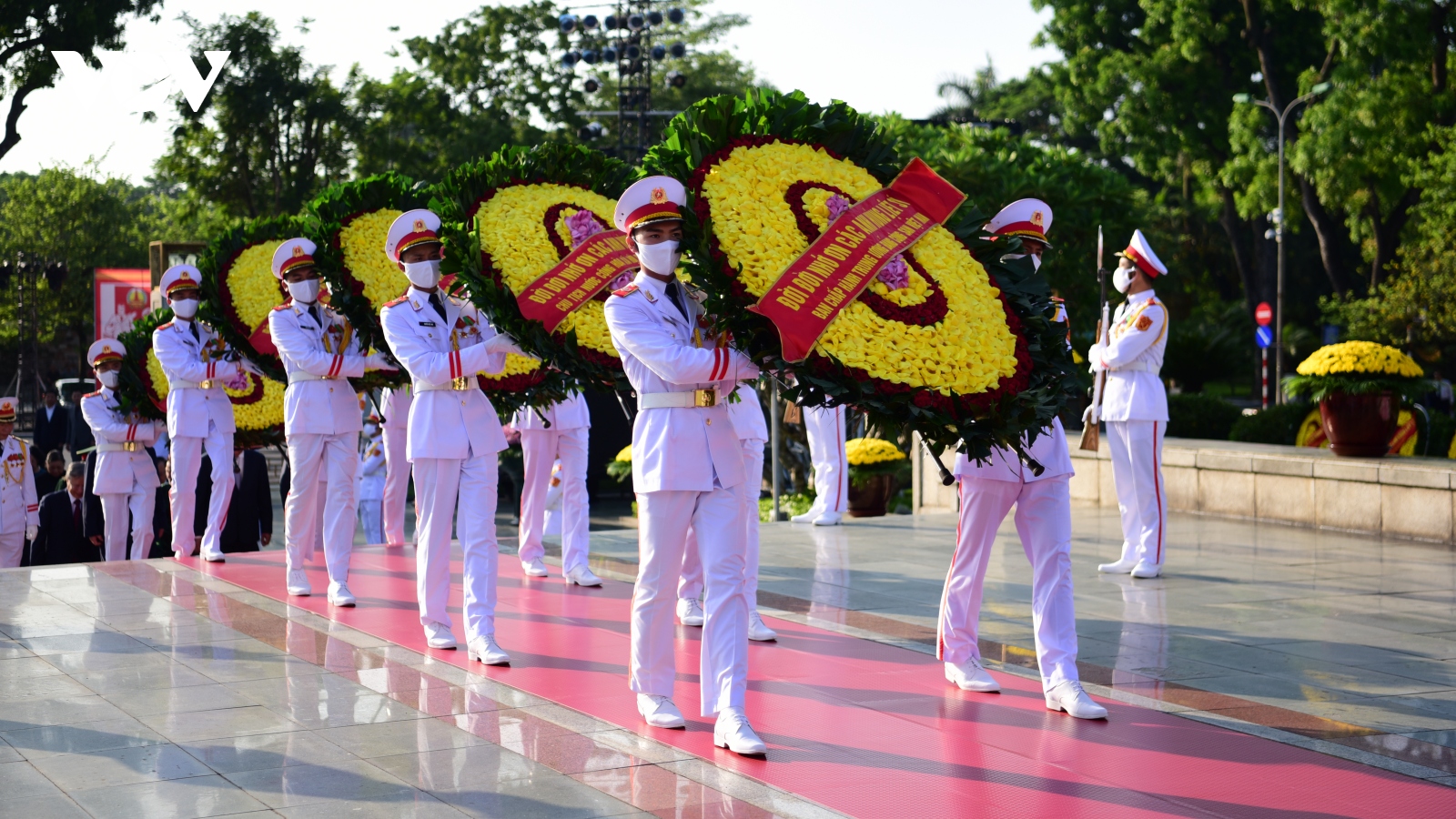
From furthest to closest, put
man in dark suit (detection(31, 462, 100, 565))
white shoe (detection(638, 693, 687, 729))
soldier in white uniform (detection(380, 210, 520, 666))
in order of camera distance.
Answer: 1. man in dark suit (detection(31, 462, 100, 565))
2. soldier in white uniform (detection(380, 210, 520, 666))
3. white shoe (detection(638, 693, 687, 729))

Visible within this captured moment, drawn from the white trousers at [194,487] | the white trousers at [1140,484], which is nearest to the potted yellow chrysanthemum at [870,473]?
the white trousers at [1140,484]

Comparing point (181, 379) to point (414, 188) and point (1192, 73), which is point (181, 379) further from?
point (1192, 73)

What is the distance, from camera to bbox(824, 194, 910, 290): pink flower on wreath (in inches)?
219

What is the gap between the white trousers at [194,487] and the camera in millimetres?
11039

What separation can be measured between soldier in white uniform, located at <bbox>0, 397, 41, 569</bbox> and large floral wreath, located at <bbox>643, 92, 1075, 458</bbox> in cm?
908

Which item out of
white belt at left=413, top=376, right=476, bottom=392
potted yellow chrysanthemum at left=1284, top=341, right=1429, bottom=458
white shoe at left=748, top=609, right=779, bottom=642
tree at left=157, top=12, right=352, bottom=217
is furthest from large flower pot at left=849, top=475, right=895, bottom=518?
tree at left=157, top=12, right=352, bottom=217

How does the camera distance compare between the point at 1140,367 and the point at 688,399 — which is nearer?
the point at 688,399

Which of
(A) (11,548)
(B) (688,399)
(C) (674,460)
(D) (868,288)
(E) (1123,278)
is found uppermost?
(E) (1123,278)

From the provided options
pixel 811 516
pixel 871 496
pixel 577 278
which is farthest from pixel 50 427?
pixel 577 278

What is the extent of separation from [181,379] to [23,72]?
1927 centimetres

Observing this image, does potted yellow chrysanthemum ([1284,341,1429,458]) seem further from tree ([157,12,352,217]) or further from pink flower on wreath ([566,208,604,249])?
tree ([157,12,352,217])

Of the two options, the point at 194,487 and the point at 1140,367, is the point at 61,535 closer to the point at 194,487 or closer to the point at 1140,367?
the point at 194,487

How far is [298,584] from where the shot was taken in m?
9.33

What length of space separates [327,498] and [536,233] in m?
2.50
